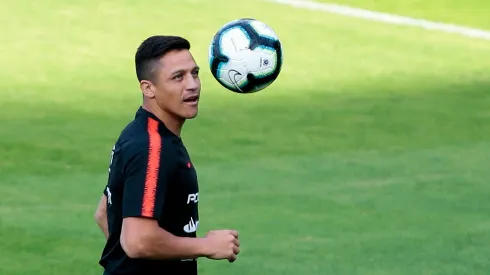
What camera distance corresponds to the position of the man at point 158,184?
5.27 meters

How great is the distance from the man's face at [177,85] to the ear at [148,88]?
2cm

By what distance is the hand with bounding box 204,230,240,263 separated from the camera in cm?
534

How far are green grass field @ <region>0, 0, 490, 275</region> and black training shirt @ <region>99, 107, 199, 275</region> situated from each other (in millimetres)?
3895

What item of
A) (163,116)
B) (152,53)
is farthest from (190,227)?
(152,53)

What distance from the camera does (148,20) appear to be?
2192 cm

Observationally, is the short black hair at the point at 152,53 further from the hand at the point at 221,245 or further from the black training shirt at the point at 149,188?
the hand at the point at 221,245

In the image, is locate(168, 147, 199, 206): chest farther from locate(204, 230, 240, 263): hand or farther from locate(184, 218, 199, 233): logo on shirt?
locate(204, 230, 240, 263): hand

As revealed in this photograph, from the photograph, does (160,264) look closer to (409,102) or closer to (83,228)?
(83,228)

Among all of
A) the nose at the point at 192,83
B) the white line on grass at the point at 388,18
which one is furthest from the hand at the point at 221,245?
the white line on grass at the point at 388,18

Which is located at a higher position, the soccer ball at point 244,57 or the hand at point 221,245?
the soccer ball at point 244,57

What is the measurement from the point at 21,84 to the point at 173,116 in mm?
12354

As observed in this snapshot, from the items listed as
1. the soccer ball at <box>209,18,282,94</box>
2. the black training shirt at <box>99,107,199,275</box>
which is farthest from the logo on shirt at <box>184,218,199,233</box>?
the soccer ball at <box>209,18,282,94</box>

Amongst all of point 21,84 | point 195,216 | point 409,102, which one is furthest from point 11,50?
point 195,216

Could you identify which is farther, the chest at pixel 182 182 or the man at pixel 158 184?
the chest at pixel 182 182
